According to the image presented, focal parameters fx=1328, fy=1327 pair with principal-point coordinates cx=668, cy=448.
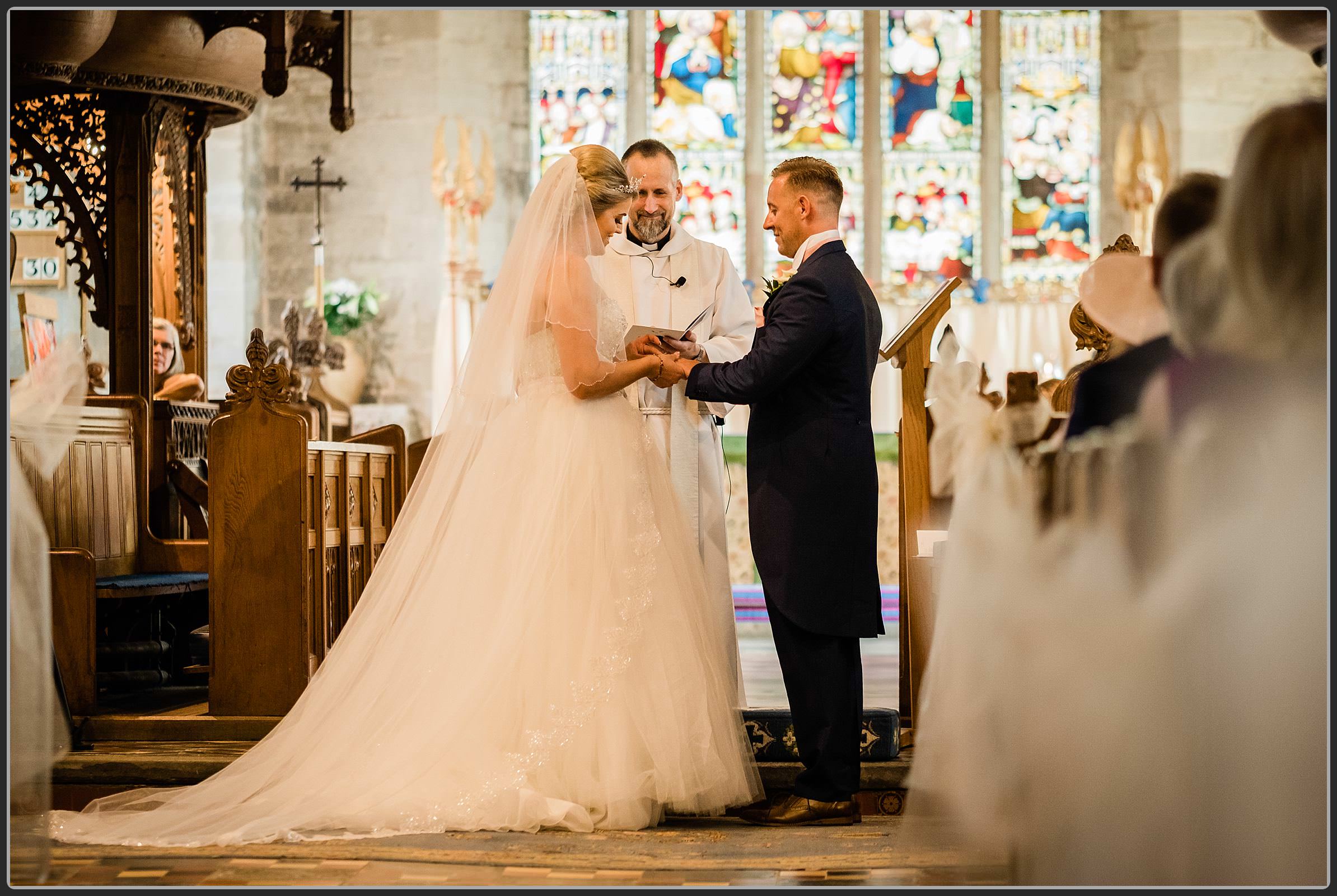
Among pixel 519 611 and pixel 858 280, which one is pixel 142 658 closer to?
pixel 519 611

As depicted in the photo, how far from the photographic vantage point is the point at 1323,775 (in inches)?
86.8

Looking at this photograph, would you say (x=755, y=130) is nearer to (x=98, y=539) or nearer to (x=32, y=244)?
(x=32, y=244)

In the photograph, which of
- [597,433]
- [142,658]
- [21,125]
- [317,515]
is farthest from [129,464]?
[597,433]

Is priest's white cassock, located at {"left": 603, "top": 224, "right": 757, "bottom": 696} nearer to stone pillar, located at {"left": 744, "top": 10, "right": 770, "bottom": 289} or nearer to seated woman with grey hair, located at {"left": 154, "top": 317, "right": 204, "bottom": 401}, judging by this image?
seated woman with grey hair, located at {"left": 154, "top": 317, "right": 204, "bottom": 401}

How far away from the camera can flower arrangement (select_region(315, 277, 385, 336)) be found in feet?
38.0

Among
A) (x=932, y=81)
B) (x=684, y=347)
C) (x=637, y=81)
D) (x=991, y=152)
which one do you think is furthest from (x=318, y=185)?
(x=684, y=347)

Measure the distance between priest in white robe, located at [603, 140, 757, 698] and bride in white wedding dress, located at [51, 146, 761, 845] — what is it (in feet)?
1.13

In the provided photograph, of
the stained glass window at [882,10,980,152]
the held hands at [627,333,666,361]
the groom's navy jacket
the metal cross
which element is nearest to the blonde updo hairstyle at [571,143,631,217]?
the held hands at [627,333,666,361]

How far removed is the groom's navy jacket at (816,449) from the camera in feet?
11.7

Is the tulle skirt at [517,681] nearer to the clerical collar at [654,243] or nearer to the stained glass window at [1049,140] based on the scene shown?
the clerical collar at [654,243]

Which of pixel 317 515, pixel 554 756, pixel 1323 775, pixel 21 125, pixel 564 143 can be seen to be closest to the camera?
pixel 1323 775

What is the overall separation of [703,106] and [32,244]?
6130 mm

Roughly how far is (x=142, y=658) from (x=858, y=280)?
10.8 ft

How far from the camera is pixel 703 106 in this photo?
1262 centimetres
